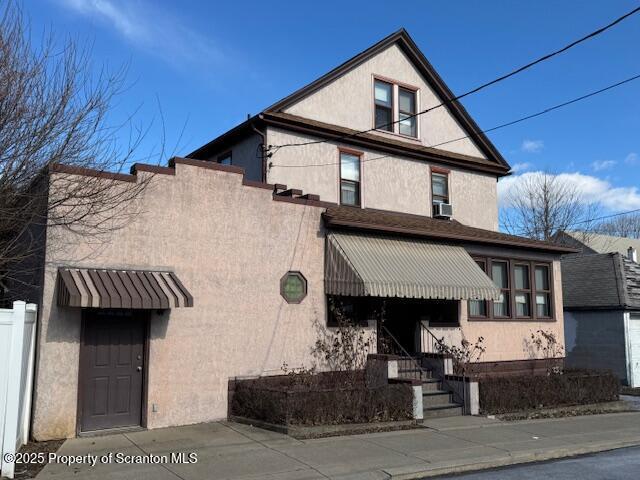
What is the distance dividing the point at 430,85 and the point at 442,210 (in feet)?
14.3

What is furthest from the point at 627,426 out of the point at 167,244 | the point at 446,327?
the point at 167,244

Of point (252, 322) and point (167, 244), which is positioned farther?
point (252, 322)

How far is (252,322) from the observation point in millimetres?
11820

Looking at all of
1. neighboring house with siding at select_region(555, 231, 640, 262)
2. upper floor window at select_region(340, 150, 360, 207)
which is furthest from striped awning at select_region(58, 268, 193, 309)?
neighboring house with siding at select_region(555, 231, 640, 262)

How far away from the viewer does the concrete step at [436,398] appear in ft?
42.5

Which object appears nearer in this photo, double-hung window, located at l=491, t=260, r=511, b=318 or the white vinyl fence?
the white vinyl fence

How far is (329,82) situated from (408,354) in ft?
27.1

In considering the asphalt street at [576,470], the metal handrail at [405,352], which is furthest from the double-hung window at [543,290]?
the asphalt street at [576,470]

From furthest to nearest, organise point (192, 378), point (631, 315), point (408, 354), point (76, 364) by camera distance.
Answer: point (631, 315) < point (408, 354) < point (192, 378) < point (76, 364)

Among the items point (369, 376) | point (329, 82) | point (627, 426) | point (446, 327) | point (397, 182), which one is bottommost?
point (627, 426)

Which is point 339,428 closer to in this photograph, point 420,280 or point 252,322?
point 252,322

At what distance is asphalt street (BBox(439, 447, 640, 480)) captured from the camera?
798 cm

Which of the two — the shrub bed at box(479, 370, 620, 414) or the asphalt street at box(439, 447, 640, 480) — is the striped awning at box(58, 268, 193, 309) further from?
the shrub bed at box(479, 370, 620, 414)

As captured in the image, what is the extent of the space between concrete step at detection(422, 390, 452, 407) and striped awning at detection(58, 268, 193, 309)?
19.6 feet
